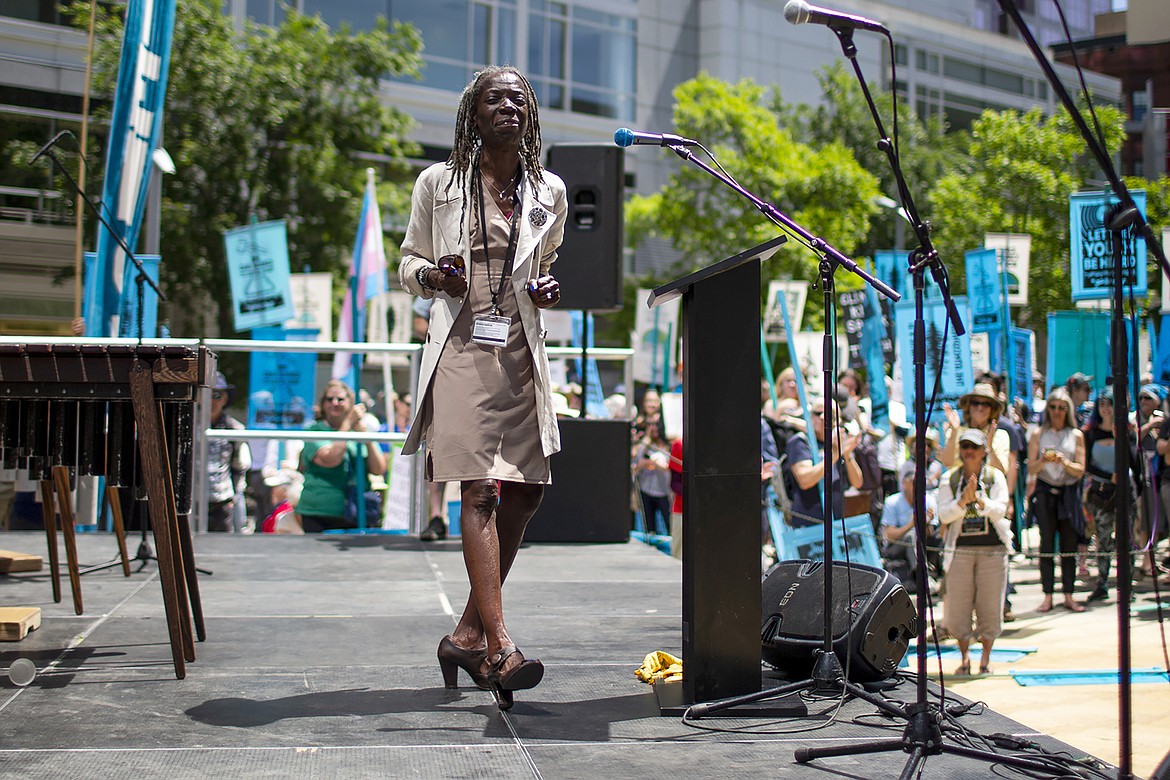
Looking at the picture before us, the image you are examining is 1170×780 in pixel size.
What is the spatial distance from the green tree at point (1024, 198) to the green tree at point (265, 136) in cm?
1457

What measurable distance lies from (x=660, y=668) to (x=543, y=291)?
4.47 ft

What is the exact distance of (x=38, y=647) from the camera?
4359mm

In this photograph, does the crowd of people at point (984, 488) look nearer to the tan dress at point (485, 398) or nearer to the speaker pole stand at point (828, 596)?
the speaker pole stand at point (828, 596)

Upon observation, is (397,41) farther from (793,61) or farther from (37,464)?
(793,61)

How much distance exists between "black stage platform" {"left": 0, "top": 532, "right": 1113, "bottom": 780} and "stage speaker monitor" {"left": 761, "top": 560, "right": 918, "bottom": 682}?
17cm

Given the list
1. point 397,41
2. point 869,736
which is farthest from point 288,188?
point 869,736

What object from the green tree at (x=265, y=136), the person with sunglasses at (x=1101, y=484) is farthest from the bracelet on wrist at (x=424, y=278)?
the green tree at (x=265, y=136)

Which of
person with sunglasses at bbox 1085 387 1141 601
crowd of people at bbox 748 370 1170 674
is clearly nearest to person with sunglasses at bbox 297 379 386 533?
crowd of people at bbox 748 370 1170 674

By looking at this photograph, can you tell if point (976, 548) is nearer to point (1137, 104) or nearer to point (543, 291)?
point (543, 291)

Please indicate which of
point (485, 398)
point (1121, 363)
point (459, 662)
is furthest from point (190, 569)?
point (1121, 363)

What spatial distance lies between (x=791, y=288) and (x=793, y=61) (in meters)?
24.2

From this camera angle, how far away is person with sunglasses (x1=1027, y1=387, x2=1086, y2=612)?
1059cm

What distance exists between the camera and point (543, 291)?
3666mm

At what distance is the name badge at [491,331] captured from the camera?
3619 millimetres
